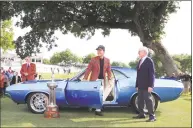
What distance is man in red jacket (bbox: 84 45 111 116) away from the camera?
8086 mm

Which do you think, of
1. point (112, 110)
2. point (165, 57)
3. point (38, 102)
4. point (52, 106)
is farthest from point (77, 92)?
point (165, 57)

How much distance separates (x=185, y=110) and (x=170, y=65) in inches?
495

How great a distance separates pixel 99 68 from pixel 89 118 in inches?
47.7

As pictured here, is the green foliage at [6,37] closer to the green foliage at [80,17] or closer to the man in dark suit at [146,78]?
the green foliage at [80,17]

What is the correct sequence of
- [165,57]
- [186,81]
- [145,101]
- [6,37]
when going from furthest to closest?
[6,37]
[165,57]
[186,81]
[145,101]

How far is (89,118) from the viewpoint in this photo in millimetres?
7812

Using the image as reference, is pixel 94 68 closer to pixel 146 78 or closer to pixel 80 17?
pixel 146 78

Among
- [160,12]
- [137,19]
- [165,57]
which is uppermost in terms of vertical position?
[160,12]

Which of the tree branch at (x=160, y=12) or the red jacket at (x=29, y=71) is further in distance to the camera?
the tree branch at (x=160, y=12)

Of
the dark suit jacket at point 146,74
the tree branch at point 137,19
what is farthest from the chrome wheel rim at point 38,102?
the tree branch at point 137,19

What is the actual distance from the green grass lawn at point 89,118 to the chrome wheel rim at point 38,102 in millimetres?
212

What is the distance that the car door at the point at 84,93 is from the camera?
7.77m

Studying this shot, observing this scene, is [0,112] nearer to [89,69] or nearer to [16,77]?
[89,69]

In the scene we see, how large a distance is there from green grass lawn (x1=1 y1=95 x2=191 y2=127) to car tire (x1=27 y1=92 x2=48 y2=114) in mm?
176
